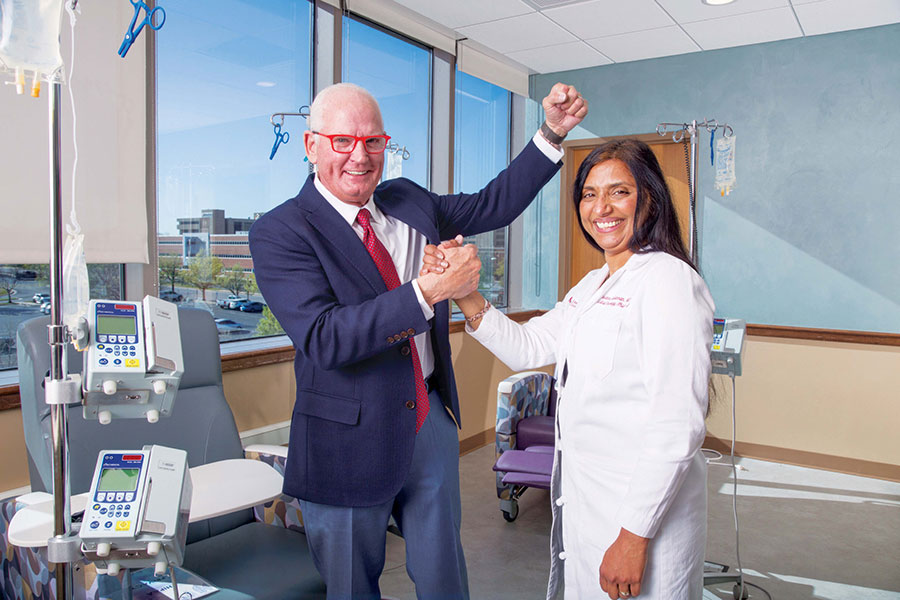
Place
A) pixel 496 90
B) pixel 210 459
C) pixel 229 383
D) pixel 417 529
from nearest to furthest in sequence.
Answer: pixel 417 529
pixel 210 459
pixel 229 383
pixel 496 90

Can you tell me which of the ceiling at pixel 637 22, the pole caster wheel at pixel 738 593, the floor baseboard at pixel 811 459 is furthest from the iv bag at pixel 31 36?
the floor baseboard at pixel 811 459

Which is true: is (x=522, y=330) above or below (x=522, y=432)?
above

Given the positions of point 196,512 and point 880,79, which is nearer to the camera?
point 196,512

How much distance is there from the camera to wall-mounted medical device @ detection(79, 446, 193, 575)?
98 centimetres

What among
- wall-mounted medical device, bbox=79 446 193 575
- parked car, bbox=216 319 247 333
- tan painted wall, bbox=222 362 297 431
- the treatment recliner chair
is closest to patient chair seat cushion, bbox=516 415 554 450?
tan painted wall, bbox=222 362 297 431

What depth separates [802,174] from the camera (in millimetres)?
4211

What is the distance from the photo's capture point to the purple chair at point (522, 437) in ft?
9.84

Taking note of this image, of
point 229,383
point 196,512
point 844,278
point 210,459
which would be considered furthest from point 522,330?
point 844,278

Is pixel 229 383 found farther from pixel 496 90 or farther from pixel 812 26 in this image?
pixel 812 26

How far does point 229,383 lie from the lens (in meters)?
2.90

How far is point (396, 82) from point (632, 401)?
327cm

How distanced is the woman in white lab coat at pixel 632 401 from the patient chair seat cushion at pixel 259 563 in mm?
676

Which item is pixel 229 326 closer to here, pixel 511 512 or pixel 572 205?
pixel 511 512

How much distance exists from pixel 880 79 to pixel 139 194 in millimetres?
4038
